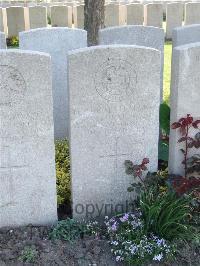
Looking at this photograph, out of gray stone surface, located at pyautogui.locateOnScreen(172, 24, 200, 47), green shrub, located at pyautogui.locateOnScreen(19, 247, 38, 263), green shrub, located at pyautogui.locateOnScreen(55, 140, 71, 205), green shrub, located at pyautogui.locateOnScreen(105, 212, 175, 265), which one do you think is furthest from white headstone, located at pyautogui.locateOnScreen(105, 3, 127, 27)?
green shrub, located at pyautogui.locateOnScreen(19, 247, 38, 263)

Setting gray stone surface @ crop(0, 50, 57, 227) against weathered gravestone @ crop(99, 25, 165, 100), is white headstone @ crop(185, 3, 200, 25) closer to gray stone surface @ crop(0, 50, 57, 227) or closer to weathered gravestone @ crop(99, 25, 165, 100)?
weathered gravestone @ crop(99, 25, 165, 100)

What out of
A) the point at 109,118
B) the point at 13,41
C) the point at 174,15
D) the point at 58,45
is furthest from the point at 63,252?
the point at 174,15

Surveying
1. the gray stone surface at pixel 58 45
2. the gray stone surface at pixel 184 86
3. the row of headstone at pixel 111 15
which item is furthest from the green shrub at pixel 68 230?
the row of headstone at pixel 111 15

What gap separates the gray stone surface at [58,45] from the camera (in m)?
4.97

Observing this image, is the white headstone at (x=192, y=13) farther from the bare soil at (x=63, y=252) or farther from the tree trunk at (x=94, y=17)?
the bare soil at (x=63, y=252)

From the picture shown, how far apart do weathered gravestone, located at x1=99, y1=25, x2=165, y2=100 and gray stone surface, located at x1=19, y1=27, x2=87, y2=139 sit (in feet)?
0.96

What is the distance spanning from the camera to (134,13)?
12742 mm

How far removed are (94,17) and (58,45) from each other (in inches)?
92.4

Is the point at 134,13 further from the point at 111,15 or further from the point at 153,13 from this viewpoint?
the point at 111,15

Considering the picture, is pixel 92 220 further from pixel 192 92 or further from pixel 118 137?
pixel 192 92

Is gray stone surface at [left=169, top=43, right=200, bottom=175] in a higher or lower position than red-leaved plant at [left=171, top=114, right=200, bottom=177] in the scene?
higher

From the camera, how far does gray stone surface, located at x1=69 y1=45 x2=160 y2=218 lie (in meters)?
3.48

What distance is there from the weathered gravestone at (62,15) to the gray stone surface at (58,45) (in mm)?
7878

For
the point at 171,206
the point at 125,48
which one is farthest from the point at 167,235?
the point at 125,48
